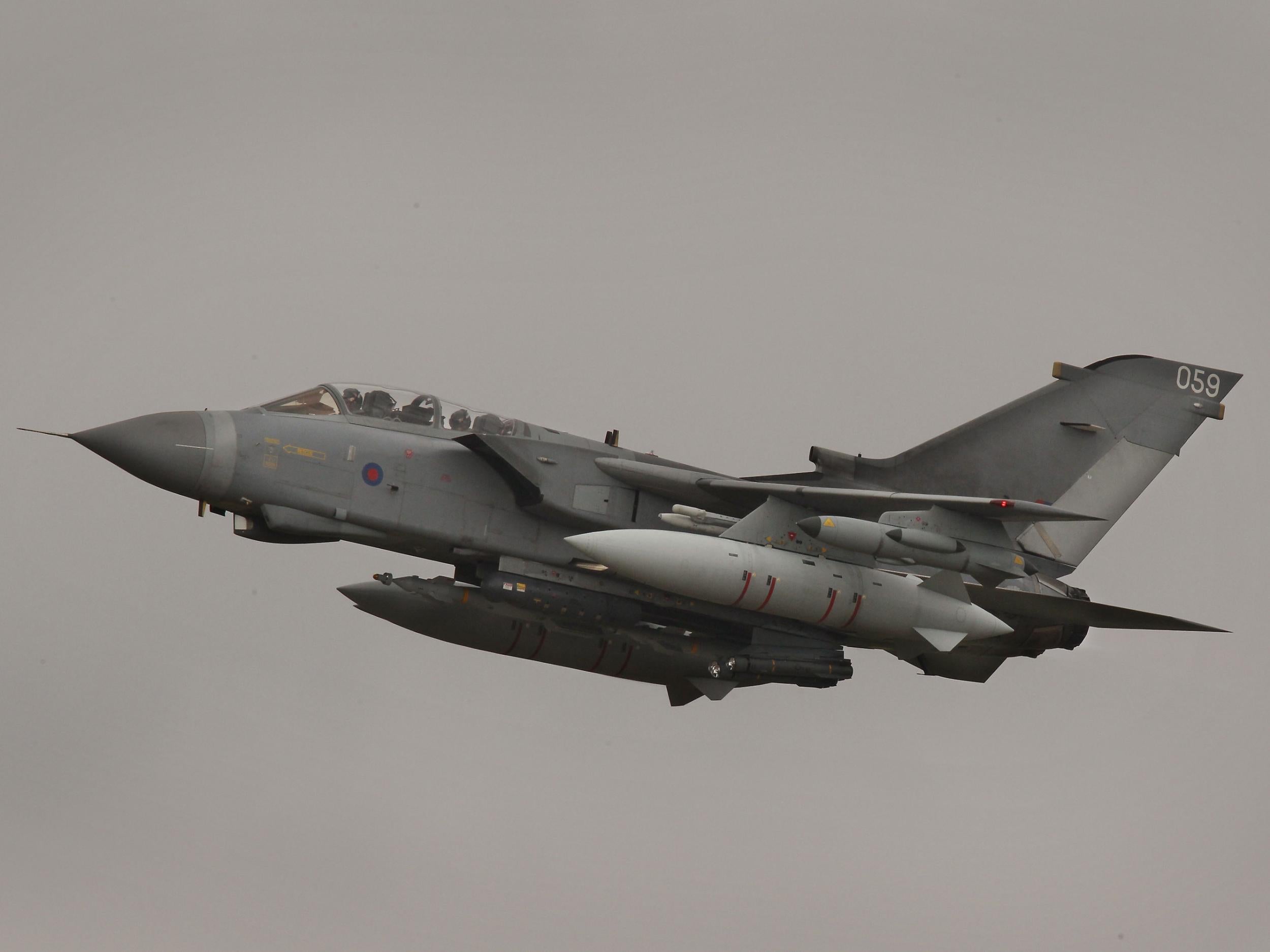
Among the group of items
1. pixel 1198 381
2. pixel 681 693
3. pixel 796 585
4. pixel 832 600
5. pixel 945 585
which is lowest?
pixel 681 693

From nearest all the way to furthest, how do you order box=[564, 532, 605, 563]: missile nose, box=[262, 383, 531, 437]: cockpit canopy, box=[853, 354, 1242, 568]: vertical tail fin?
box=[564, 532, 605, 563]: missile nose → box=[262, 383, 531, 437]: cockpit canopy → box=[853, 354, 1242, 568]: vertical tail fin

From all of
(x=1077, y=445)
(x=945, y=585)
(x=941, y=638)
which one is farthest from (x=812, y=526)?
(x=1077, y=445)

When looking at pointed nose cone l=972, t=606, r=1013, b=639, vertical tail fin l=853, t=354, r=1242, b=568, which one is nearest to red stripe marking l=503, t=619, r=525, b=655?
vertical tail fin l=853, t=354, r=1242, b=568

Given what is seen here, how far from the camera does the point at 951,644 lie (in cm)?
2059

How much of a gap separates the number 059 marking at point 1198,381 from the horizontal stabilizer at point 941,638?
6.03 metres

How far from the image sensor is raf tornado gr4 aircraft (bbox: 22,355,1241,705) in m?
18.9

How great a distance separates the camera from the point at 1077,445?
23.6 m

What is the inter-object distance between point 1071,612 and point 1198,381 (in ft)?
14.9

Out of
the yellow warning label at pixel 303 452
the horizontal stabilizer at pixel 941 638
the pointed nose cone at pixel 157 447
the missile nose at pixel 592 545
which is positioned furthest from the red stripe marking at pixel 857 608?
the pointed nose cone at pixel 157 447

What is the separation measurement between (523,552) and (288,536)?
2.69m

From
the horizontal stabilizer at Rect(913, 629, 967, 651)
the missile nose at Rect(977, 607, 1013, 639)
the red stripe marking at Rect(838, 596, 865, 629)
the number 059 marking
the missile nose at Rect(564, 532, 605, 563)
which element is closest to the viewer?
the missile nose at Rect(564, 532, 605, 563)

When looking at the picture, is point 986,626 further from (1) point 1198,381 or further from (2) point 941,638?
(1) point 1198,381

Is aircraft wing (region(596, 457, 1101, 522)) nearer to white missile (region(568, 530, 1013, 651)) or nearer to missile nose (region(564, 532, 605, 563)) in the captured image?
white missile (region(568, 530, 1013, 651))

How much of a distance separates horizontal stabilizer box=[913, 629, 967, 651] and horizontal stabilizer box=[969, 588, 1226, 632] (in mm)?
1081
